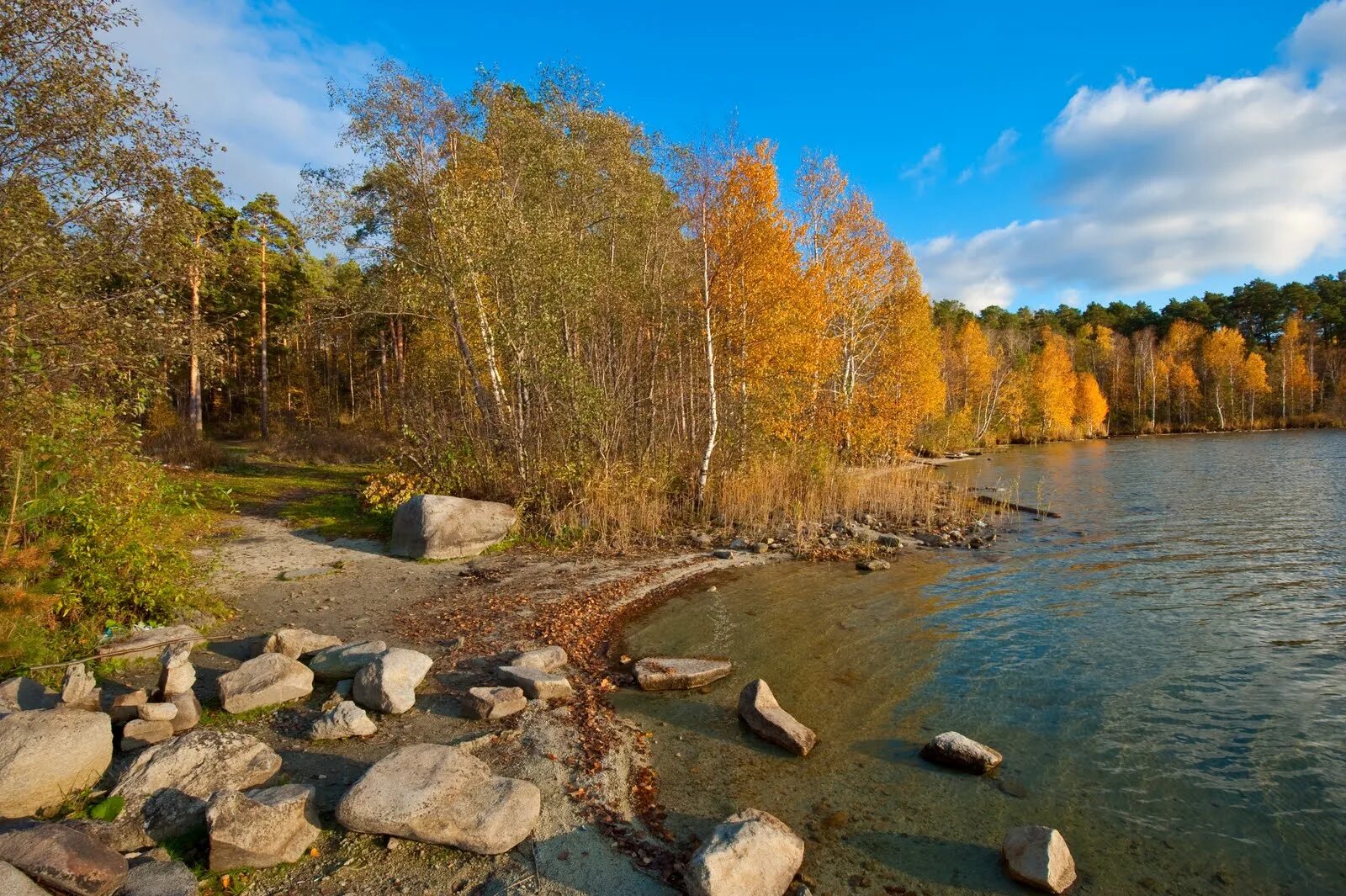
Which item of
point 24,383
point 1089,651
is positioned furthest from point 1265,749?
point 24,383

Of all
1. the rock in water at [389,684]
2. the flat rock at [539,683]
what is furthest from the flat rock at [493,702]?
the rock in water at [389,684]

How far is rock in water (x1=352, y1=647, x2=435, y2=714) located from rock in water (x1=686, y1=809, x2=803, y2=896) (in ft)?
11.3

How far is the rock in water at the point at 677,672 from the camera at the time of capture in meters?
7.38

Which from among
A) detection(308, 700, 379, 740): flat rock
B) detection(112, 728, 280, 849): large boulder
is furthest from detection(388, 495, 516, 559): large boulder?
detection(112, 728, 280, 849): large boulder

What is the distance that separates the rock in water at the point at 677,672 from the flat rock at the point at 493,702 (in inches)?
59.8

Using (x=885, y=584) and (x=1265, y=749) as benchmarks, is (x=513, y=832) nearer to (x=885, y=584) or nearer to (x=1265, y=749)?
(x=1265, y=749)

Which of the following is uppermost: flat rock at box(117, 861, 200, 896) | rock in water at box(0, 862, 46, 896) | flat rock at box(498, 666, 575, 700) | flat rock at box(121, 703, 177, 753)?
rock in water at box(0, 862, 46, 896)

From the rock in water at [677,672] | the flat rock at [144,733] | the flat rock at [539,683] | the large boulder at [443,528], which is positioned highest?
the large boulder at [443,528]

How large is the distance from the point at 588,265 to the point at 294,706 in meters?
11.4

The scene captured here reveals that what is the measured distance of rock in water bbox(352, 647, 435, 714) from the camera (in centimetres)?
616

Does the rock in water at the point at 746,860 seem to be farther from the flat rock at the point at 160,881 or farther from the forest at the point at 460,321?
the forest at the point at 460,321

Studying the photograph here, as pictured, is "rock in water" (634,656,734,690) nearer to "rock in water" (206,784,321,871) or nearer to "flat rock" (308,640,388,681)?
"flat rock" (308,640,388,681)

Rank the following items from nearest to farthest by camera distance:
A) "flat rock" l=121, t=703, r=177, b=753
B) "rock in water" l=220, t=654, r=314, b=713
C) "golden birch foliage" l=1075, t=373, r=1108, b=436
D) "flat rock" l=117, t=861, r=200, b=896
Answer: "flat rock" l=117, t=861, r=200, b=896, "flat rock" l=121, t=703, r=177, b=753, "rock in water" l=220, t=654, r=314, b=713, "golden birch foliage" l=1075, t=373, r=1108, b=436

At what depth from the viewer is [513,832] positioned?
173 inches
